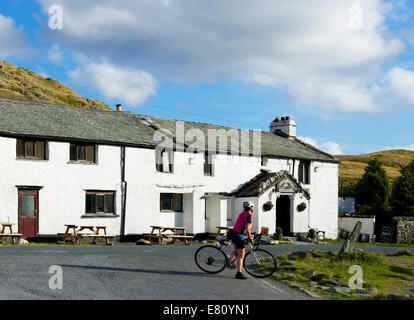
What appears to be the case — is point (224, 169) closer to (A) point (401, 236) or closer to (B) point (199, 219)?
(B) point (199, 219)

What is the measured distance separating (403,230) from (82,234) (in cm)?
2334

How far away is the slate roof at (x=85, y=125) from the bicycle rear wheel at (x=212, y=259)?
47.5ft

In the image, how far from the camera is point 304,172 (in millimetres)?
36281

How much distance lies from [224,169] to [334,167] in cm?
1068

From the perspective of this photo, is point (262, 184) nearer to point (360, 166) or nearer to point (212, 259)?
point (212, 259)

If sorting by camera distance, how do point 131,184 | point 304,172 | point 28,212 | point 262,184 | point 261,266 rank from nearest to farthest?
point 261,266 → point 28,212 → point 131,184 → point 262,184 → point 304,172

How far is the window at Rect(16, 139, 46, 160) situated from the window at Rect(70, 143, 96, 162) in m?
1.56

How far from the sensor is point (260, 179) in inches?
1275

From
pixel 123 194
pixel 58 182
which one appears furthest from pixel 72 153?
pixel 123 194

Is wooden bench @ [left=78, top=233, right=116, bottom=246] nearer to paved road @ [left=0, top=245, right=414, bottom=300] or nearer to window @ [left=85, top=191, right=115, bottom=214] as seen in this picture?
window @ [left=85, top=191, right=115, bottom=214]

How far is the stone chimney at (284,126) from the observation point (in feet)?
137

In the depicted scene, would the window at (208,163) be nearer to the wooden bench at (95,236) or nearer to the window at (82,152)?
the window at (82,152)

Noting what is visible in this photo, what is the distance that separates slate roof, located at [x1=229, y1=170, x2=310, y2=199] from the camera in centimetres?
3062

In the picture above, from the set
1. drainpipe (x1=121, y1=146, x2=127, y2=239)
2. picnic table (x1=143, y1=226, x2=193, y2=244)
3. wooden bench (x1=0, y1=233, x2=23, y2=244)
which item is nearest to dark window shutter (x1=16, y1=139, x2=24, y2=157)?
wooden bench (x1=0, y1=233, x2=23, y2=244)
